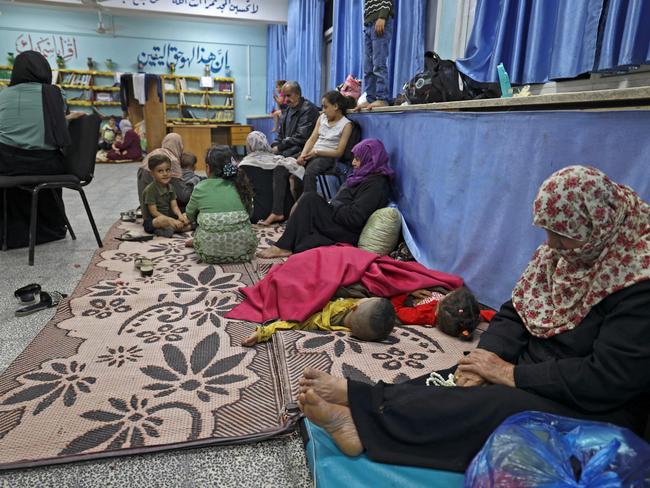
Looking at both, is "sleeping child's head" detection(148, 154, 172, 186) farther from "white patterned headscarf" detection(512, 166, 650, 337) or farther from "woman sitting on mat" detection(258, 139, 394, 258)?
"white patterned headscarf" detection(512, 166, 650, 337)

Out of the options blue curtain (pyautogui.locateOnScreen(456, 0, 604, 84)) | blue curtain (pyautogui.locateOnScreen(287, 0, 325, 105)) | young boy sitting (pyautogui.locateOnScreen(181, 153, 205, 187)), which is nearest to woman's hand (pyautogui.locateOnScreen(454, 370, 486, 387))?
blue curtain (pyautogui.locateOnScreen(456, 0, 604, 84))

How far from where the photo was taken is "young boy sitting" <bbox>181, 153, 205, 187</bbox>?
3.89 m

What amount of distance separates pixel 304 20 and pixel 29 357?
6.86 m

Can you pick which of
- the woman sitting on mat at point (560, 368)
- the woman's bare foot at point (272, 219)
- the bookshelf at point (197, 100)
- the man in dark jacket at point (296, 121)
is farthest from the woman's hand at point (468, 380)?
the bookshelf at point (197, 100)

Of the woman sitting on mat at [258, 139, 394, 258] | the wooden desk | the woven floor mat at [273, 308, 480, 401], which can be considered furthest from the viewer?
the wooden desk

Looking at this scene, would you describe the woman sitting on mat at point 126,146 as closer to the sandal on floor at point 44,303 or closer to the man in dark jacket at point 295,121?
the man in dark jacket at point 295,121

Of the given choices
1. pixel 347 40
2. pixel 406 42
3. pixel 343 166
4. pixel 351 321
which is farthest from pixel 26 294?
pixel 347 40

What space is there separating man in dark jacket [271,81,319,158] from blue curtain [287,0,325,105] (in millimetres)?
2470

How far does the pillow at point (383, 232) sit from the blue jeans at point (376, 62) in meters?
1.72

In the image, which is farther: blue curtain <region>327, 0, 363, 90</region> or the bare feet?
blue curtain <region>327, 0, 363, 90</region>

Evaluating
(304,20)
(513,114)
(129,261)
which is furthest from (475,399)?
(304,20)

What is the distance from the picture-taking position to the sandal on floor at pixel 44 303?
1965mm

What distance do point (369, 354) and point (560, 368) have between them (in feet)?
2.45

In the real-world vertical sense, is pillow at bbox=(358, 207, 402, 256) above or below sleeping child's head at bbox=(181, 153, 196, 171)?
below
